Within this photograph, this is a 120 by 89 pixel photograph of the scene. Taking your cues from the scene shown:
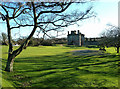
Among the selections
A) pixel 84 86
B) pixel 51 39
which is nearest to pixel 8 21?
pixel 51 39

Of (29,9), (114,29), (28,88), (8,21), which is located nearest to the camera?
(28,88)

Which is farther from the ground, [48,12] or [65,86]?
[48,12]

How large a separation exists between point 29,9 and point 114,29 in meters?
8.44

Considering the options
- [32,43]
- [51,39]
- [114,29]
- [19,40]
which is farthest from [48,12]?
[114,29]

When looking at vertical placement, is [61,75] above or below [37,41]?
below

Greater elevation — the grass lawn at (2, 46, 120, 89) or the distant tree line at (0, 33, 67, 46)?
the distant tree line at (0, 33, 67, 46)

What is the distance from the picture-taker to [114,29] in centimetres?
1006

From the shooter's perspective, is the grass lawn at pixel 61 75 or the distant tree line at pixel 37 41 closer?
the grass lawn at pixel 61 75

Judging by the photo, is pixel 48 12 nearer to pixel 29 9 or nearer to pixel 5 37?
pixel 29 9

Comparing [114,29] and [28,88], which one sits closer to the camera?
[28,88]

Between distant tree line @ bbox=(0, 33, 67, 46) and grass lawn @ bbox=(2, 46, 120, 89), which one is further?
distant tree line @ bbox=(0, 33, 67, 46)

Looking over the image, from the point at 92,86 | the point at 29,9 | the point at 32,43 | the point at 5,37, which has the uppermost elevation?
the point at 29,9

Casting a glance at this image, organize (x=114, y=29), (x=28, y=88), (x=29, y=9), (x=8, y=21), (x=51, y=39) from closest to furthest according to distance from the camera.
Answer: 1. (x=28, y=88)
2. (x=51, y=39)
3. (x=8, y=21)
4. (x=29, y=9)
5. (x=114, y=29)

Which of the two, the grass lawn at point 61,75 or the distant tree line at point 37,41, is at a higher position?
the distant tree line at point 37,41
